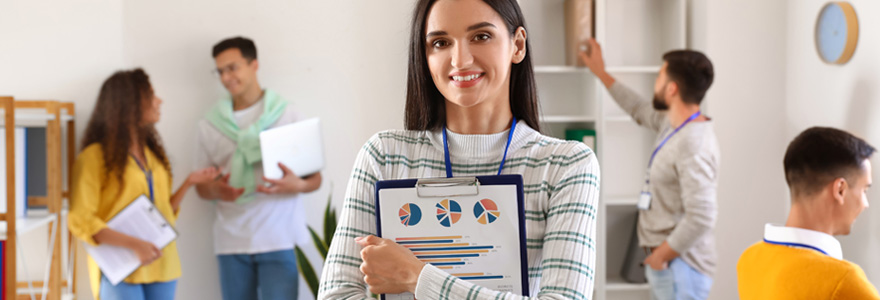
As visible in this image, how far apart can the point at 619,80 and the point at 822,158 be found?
1.93 metres

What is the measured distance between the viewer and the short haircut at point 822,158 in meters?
1.98

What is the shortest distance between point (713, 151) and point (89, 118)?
2.97 meters

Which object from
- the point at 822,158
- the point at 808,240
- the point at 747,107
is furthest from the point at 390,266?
the point at 747,107

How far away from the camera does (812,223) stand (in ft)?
6.35

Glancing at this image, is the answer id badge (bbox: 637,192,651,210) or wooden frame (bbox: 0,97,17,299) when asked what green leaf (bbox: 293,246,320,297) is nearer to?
wooden frame (bbox: 0,97,17,299)

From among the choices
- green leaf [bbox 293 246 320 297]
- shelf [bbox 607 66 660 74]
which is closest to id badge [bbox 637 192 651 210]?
shelf [bbox 607 66 660 74]

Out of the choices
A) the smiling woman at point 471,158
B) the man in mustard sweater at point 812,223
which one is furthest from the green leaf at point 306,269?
the smiling woman at point 471,158

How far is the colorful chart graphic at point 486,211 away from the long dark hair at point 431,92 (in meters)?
0.23

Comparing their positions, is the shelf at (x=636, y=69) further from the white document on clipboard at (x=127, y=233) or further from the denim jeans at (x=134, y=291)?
the denim jeans at (x=134, y=291)

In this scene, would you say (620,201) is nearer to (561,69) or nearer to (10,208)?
(561,69)

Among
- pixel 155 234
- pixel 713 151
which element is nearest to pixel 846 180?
pixel 713 151

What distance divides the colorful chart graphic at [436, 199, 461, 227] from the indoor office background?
8.12 ft

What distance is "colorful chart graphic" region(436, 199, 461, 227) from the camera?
110cm

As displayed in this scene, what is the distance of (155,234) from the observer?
127 inches
